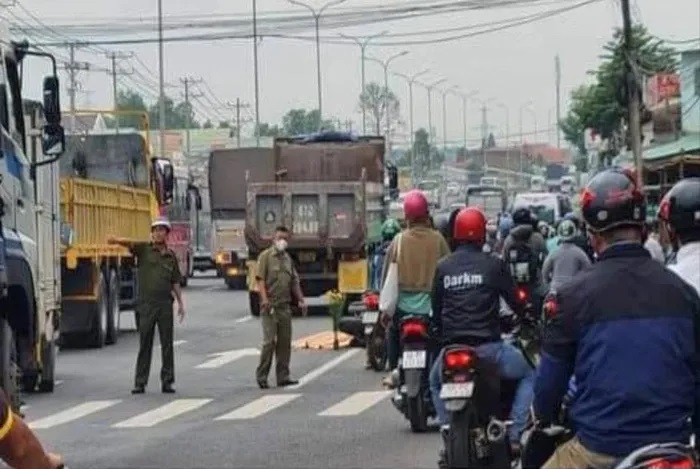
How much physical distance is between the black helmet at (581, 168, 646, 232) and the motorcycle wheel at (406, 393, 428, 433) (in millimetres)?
8313

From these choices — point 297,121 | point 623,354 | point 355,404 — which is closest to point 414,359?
point 355,404

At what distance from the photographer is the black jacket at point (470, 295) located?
11.2m

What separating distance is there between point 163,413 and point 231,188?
81.3 ft

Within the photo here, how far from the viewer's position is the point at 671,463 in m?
5.54

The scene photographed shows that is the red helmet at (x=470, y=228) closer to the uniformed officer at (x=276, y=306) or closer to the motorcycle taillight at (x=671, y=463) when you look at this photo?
the motorcycle taillight at (x=671, y=463)

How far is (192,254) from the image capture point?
53.0m

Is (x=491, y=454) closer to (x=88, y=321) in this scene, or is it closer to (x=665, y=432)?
(x=665, y=432)

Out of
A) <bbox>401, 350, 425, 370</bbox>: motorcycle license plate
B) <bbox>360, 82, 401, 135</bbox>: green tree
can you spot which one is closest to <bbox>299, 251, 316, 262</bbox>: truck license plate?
<bbox>401, 350, 425, 370</bbox>: motorcycle license plate

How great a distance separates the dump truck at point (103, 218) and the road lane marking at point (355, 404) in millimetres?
7514

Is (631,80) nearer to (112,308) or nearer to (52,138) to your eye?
(112,308)

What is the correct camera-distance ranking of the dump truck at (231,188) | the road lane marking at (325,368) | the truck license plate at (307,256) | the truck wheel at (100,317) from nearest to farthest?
the road lane marking at (325,368) → the truck wheel at (100,317) → the truck license plate at (307,256) → the dump truck at (231,188)

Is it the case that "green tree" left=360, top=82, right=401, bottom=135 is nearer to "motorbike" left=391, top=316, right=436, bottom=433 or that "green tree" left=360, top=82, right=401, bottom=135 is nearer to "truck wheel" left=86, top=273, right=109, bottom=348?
"truck wheel" left=86, top=273, right=109, bottom=348

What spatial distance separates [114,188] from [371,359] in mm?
8712

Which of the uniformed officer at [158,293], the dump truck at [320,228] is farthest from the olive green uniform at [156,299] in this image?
the dump truck at [320,228]
